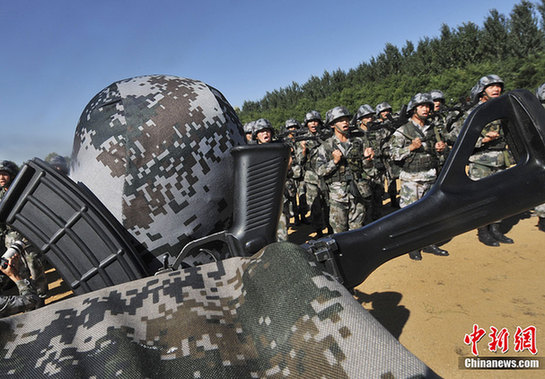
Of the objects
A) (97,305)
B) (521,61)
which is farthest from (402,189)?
(521,61)

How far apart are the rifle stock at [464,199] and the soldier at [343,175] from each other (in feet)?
11.9

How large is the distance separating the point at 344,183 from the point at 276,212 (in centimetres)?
377

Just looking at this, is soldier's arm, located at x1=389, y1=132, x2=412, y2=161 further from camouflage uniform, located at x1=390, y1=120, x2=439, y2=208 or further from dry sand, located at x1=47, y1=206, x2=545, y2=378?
dry sand, located at x1=47, y1=206, x2=545, y2=378

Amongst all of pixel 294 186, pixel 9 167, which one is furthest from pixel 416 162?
pixel 9 167

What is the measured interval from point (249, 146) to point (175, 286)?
585 millimetres

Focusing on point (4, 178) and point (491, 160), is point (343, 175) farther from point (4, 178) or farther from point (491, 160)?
point (4, 178)

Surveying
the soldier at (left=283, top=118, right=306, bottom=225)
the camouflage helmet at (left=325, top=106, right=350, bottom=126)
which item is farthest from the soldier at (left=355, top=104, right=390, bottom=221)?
the soldier at (left=283, top=118, right=306, bottom=225)

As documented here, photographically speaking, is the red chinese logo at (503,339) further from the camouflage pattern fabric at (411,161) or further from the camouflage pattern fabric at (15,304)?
the camouflage pattern fabric at (15,304)

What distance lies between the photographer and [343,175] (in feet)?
16.0

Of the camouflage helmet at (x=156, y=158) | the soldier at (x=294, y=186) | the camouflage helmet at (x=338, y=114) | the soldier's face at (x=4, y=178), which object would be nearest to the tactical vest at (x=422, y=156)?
A: the camouflage helmet at (x=338, y=114)

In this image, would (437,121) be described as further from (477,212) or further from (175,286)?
(175,286)

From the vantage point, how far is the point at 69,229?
1.07 m

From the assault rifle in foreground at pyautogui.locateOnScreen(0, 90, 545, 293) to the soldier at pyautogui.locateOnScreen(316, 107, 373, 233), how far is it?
3.62 m

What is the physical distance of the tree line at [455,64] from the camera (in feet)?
46.4
